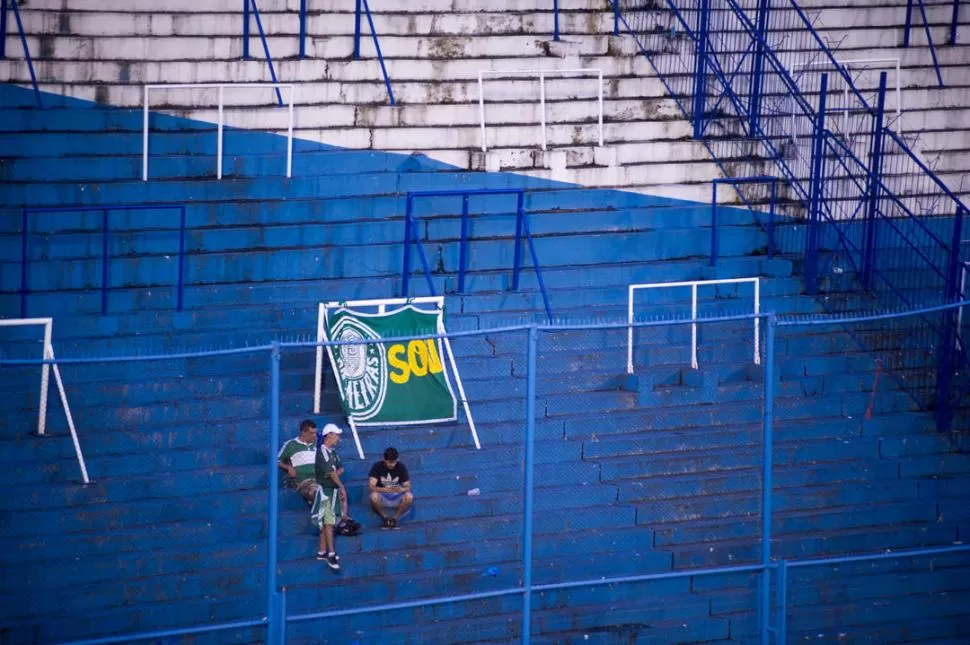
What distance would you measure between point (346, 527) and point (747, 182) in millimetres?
7082

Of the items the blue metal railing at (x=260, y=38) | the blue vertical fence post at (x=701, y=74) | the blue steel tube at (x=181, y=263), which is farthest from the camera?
the blue vertical fence post at (x=701, y=74)

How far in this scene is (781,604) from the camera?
38.8 feet

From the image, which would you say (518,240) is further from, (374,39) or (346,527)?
(346,527)

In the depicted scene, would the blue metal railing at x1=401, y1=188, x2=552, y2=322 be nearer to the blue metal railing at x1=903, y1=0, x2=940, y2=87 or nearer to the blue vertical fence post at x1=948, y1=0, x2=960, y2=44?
the blue metal railing at x1=903, y1=0, x2=940, y2=87

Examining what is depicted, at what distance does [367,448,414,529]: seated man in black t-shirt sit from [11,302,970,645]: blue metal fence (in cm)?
76

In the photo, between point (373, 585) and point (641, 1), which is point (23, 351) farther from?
point (641, 1)

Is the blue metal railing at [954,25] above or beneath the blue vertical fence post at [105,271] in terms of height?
above

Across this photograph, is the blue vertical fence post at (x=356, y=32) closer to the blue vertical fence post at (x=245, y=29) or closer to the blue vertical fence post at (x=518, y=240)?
the blue vertical fence post at (x=245, y=29)

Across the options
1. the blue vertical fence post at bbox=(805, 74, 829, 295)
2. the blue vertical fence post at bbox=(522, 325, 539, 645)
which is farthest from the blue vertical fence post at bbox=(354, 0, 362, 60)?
the blue vertical fence post at bbox=(522, 325, 539, 645)

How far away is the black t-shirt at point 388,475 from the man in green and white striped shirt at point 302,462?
0.43 meters

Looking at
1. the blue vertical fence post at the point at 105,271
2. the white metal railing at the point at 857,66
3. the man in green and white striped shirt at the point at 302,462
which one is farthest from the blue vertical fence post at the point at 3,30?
the white metal railing at the point at 857,66

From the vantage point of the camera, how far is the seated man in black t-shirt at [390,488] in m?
11.9

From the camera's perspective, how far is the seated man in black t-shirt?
1185 centimetres

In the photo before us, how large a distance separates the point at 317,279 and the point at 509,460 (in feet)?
13.1
